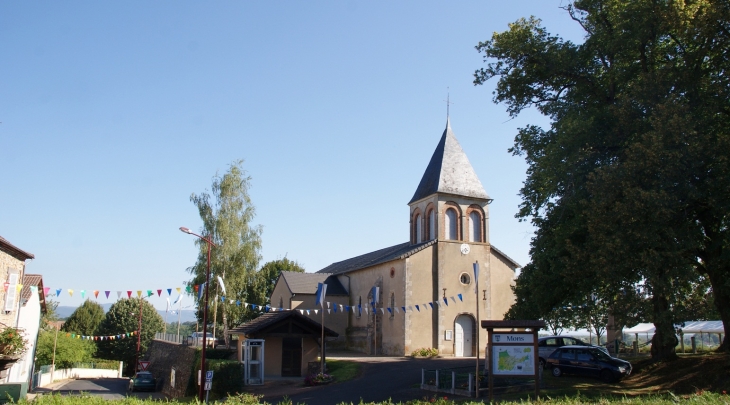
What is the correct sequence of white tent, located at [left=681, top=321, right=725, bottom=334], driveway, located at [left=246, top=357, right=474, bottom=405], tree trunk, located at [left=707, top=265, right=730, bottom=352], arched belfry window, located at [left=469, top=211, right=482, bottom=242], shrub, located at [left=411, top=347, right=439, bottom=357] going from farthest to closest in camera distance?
arched belfry window, located at [left=469, top=211, right=482, bottom=242] < white tent, located at [left=681, top=321, right=725, bottom=334] < shrub, located at [left=411, top=347, right=439, bottom=357] < driveway, located at [left=246, top=357, right=474, bottom=405] < tree trunk, located at [left=707, top=265, right=730, bottom=352]

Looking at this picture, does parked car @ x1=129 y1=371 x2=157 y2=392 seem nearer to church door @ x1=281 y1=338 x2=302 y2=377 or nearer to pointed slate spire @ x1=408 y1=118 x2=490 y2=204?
church door @ x1=281 y1=338 x2=302 y2=377

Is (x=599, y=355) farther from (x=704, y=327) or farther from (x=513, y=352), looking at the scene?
(x=704, y=327)

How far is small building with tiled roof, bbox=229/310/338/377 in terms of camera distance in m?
30.4

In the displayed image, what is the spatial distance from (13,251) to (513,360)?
71.5ft

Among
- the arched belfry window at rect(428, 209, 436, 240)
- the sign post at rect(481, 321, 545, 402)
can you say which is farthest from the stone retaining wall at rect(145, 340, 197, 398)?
the sign post at rect(481, 321, 545, 402)

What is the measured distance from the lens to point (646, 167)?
17.9 meters

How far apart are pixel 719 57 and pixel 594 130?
4.36 meters

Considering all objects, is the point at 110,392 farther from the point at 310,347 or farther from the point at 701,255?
the point at 701,255

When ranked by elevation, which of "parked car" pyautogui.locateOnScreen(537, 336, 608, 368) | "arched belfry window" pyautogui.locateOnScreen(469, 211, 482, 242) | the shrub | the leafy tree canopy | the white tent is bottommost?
the leafy tree canopy

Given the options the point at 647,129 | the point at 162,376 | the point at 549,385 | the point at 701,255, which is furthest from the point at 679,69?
the point at 162,376

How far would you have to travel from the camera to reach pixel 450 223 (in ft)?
125

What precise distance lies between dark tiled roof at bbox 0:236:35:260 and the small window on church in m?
23.5

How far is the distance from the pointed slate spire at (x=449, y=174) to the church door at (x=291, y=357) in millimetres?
13328

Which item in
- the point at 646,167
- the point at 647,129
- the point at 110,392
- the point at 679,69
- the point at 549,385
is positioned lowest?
the point at 110,392
